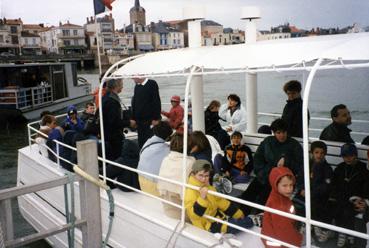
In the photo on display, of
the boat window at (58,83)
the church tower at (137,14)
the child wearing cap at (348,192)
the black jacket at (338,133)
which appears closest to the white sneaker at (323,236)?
the child wearing cap at (348,192)

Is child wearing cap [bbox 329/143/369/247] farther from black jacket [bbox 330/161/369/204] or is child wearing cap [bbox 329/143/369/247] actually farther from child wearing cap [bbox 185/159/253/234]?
child wearing cap [bbox 185/159/253/234]

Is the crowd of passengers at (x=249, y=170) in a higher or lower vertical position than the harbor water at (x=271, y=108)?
higher

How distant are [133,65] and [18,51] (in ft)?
347

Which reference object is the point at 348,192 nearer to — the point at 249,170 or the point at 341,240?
the point at 341,240

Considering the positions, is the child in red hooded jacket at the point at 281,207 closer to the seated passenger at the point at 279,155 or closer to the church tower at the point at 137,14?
the seated passenger at the point at 279,155

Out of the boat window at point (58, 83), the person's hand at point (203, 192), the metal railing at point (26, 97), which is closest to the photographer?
the person's hand at point (203, 192)

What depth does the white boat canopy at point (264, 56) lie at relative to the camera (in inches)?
125

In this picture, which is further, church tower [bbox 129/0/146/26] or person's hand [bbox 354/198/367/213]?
church tower [bbox 129/0/146/26]

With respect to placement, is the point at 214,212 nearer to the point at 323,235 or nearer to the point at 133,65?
the point at 323,235

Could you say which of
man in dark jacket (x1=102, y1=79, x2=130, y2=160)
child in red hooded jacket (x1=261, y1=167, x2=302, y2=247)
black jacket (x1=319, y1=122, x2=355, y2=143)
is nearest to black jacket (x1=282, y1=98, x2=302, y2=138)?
black jacket (x1=319, y1=122, x2=355, y2=143)

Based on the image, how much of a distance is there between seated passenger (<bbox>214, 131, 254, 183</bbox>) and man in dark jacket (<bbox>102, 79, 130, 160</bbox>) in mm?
1513

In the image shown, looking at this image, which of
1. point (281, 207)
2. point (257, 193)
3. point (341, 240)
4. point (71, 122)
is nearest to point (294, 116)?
point (257, 193)

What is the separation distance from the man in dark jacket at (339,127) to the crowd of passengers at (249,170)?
0.5 inches

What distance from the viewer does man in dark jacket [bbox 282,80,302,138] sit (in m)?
5.23
